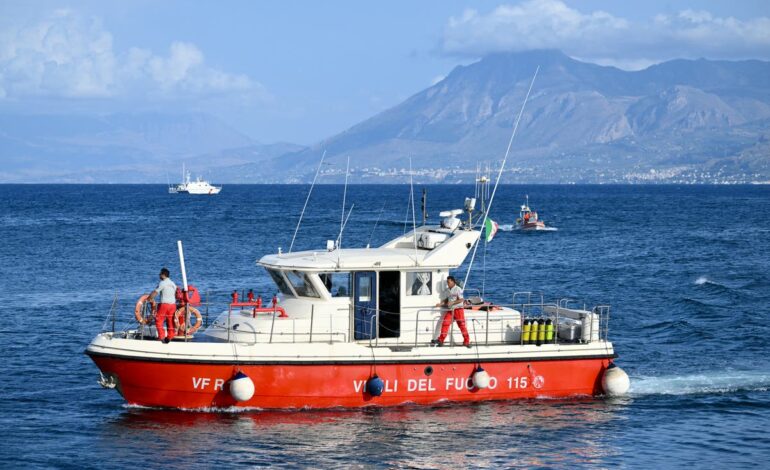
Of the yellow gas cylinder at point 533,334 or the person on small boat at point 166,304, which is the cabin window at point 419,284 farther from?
the person on small boat at point 166,304

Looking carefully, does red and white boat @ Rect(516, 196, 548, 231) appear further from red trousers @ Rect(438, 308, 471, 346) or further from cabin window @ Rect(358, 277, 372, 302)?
cabin window @ Rect(358, 277, 372, 302)

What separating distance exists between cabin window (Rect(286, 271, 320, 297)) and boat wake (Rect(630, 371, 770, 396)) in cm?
783

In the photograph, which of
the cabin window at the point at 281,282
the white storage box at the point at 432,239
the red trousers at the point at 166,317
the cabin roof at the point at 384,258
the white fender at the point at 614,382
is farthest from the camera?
the white storage box at the point at 432,239

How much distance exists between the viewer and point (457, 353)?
23.6m

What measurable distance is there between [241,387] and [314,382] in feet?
4.96

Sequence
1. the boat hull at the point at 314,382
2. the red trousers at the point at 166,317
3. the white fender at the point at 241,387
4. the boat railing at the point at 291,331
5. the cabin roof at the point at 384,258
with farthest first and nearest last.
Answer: the cabin roof at the point at 384,258 → the boat railing at the point at 291,331 → the red trousers at the point at 166,317 → the boat hull at the point at 314,382 → the white fender at the point at 241,387

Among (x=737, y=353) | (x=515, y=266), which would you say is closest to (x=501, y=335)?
(x=737, y=353)

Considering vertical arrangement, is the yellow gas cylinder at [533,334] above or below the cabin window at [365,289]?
below

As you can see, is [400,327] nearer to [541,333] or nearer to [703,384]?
[541,333]

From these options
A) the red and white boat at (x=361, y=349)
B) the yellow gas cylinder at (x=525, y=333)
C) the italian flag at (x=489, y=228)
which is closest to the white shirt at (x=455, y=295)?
the red and white boat at (x=361, y=349)

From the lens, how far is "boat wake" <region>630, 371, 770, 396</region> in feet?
86.6

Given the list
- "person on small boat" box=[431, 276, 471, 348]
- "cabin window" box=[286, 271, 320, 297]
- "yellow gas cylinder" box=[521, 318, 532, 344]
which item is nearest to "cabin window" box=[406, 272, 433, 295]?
"person on small boat" box=[431, 276, 471, 348]

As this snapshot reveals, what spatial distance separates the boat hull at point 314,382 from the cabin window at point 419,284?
1.64 meters

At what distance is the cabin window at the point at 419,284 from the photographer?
2414 centimetres
